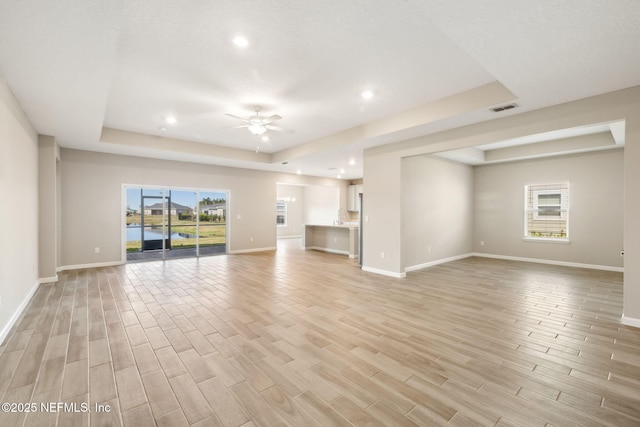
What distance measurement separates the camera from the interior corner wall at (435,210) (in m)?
6.32

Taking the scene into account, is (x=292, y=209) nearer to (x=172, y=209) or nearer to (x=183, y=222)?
(x=183, y=222)

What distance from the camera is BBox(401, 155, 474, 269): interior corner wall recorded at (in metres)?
6.32

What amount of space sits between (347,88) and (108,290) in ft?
16.5

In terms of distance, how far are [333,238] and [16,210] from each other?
23.2ft

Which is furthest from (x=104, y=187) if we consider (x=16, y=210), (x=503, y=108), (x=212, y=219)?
(x=503, y=108)

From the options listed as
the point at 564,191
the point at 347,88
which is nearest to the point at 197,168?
the point at 347,88

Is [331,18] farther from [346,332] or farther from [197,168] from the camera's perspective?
[197,168]

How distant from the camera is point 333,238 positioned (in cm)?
912

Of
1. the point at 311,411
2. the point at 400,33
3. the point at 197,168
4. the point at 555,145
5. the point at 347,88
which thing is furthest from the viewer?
the point at 197,168

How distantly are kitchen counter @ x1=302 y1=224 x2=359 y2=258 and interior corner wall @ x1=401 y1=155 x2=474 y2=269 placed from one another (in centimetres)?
195

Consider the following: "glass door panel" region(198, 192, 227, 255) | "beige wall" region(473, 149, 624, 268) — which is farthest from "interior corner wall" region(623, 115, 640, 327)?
"glass door panel" region(198, 192, 227, 255)

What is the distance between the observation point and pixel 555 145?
21.2ft

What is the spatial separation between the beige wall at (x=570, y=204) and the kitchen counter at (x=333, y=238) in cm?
375

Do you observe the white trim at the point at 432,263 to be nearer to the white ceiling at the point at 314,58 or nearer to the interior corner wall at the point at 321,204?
the white ceiling at the point at 314,58
